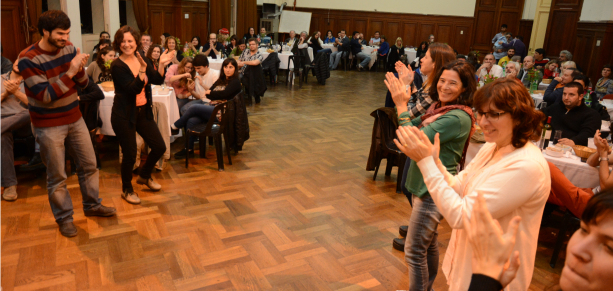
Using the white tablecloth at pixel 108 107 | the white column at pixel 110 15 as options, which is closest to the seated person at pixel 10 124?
the white tablecloth at pixel 108 107

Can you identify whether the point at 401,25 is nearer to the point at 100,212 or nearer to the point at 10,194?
the point at 100,212

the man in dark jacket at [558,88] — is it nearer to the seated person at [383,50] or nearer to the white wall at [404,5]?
the seated person at [383,50]

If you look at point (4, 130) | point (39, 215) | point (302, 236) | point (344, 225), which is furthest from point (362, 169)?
point (4, 130)

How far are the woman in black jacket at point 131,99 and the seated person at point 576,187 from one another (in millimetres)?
2984

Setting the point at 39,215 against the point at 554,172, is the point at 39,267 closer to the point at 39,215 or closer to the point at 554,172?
the point at 39,215

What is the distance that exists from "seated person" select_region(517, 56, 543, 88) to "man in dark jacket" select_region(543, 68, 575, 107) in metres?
0.45

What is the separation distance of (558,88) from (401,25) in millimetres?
10536

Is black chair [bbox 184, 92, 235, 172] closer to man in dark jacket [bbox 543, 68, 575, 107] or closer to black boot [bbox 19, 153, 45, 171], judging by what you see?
black boot [bbox 19, 153, 45, 171]

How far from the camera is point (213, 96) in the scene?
4988mm

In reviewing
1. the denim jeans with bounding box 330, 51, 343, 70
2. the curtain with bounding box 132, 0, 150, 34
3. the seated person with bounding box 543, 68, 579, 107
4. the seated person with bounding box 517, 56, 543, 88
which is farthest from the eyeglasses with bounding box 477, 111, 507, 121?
the denim jeans with bounding box 330, 51, 343, 70

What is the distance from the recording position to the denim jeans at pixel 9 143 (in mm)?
3734

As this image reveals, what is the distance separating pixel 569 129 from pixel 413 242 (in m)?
2.90

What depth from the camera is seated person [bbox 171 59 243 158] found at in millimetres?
4777

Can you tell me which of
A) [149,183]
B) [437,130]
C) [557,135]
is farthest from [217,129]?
[557,135]
